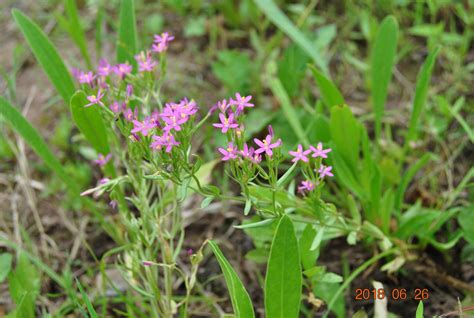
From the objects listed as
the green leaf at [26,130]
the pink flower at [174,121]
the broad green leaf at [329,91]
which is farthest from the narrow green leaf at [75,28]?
the pink flower at [174,121]

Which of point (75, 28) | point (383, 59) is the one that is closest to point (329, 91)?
point (383, 59)

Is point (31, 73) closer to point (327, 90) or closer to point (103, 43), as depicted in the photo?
point (103, 43)

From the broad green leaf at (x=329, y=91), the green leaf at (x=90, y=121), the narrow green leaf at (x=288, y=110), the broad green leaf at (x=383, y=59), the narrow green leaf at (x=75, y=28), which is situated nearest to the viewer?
the green leaf at (x=90, y=121)

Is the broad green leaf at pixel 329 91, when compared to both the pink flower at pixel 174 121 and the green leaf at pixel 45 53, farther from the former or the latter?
the green leaf at pixel 45 53

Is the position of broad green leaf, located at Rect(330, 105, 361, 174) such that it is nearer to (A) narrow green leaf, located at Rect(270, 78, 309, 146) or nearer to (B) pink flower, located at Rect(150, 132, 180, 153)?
(A) narrow green leaf, located at Rect(270, 78, 309, 146)

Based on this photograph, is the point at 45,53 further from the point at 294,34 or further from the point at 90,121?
the point at 294,34
